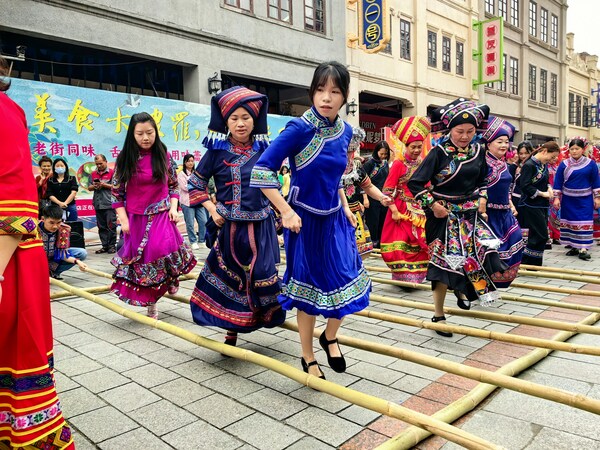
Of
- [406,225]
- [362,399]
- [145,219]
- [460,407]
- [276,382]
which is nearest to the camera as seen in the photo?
[362,399]

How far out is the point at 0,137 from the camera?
1.62 meters

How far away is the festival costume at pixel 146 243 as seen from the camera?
4254 mm

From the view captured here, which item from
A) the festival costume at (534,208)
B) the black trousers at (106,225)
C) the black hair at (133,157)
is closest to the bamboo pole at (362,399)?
the black hair at (133,157)

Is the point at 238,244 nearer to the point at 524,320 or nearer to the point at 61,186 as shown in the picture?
the point at 524,320

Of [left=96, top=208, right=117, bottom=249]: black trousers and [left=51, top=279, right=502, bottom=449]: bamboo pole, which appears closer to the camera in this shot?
[left=51, top=279, right=502, bottom=449]: bamboo pole

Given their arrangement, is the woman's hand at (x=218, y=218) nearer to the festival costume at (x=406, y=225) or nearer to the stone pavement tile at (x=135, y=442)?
the stone pavement tile at (x=135, y=442)

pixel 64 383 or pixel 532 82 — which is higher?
pixel 532 82

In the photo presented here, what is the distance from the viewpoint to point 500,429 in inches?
92.1

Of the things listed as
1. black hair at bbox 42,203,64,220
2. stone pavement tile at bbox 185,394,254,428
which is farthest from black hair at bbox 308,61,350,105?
black hair at bbox 42,203,64,220

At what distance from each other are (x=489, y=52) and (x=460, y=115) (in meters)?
20.5

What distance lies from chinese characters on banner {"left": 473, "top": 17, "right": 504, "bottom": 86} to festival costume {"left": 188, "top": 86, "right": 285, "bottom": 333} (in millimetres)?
20828

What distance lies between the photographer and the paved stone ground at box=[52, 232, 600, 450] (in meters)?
2.29

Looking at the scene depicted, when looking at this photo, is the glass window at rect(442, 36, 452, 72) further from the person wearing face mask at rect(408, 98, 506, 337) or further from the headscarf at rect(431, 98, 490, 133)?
the person wearing face mask at rect(408, 98, 506, 337)

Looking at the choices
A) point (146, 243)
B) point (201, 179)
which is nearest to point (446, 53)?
point (146, 243)
